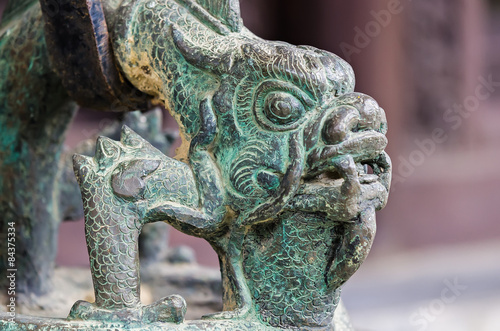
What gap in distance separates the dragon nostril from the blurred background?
1.47 metres

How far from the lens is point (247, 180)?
830mm

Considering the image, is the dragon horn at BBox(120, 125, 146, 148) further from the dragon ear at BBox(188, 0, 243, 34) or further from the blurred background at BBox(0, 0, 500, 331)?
the blurred background at BBox(0, 0, 500, 331)

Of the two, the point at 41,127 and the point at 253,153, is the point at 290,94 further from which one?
the point at 41,127

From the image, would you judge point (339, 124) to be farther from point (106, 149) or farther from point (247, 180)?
point (106, 149)

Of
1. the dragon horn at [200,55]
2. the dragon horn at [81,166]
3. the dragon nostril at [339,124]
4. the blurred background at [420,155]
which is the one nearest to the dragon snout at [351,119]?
the dragon nostril at [339,124]

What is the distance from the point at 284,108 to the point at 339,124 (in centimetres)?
6

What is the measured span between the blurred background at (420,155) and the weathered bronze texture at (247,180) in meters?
1.40

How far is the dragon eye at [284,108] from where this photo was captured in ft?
2.66

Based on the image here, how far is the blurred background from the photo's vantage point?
2.32m

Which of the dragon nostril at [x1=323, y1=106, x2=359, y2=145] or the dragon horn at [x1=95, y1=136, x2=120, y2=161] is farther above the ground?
the dragon nostril at [x1=323, y1=106, x2=359, y2=145]

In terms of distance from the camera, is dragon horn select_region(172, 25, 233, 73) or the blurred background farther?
the blurred background

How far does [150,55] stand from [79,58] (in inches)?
4.7

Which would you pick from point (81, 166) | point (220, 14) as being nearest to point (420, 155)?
point (220, 14)

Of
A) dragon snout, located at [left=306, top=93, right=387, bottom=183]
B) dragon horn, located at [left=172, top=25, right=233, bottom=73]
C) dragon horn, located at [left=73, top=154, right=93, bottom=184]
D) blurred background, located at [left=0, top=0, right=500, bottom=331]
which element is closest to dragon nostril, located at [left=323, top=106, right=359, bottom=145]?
dragon snout, located at [left=306, top=93, right=387, bottom=183]
